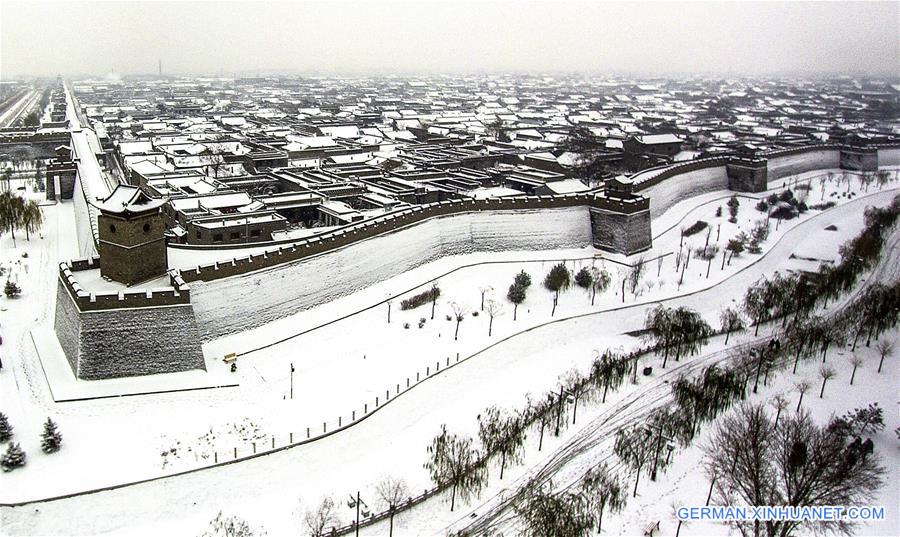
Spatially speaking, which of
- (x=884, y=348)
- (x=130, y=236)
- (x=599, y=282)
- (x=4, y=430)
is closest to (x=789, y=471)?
(x=884, y=348)

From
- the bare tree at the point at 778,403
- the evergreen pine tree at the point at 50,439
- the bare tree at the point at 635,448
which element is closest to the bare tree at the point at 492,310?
the bare tree at the point at 635,448

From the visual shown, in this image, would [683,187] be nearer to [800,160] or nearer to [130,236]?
[800,160]

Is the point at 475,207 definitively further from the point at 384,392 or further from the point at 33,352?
the point at 33,352

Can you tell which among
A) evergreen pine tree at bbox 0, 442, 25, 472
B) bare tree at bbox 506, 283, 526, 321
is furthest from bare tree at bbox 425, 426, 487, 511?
bare tree at bbox 506, 283, 526, 321

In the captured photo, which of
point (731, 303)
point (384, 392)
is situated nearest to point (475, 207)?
point (731, 303)

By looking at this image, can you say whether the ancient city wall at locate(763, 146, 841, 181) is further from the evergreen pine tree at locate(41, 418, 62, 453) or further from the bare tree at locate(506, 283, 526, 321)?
the evergreen pine tree at locate(41, 418, 62, 453)

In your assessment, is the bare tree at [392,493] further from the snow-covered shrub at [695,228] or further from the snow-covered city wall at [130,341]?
the snow-covered shrub at [695,228]
